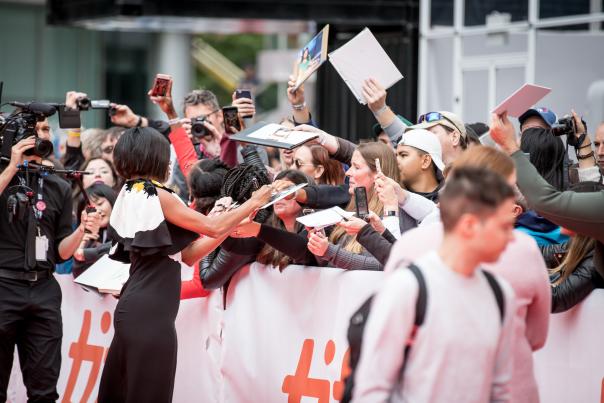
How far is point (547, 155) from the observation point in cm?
677

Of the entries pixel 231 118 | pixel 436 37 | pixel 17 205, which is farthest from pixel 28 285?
pixel 436 37

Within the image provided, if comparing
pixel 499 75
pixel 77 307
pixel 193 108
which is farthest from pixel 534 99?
pixel 499 75

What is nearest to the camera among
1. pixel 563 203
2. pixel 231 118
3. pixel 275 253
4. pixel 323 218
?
pixel 563 203

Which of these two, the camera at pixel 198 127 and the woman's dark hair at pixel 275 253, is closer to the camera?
the woman's dark hair at pixel 275 253

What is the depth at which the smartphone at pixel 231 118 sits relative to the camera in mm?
7566

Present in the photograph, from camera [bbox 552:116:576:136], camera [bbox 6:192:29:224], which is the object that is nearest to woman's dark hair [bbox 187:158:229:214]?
camera [bbox 6:192:29:224]

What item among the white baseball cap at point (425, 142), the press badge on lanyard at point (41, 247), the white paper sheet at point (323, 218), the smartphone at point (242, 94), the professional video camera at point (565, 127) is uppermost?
the smartphone at point (242, 94)

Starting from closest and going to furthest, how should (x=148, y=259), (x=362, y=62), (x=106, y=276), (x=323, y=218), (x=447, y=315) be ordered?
(x=447, y=315)
(x=323, y=218)
(x=148, y=259)
(x=362, y=62)
(x=106, y=276)

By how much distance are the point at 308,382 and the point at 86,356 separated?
2530 mm

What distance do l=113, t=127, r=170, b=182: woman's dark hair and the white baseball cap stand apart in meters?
1.58

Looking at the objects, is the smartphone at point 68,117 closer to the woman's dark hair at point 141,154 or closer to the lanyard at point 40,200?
the lanyard at point 40,200

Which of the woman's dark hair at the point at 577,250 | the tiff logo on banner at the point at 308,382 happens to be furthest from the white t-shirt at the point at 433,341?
the tiff logo on banner at the point at 308,382

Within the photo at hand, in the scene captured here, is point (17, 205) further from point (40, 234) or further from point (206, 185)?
point (206, 185)

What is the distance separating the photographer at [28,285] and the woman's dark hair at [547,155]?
3.21 m
